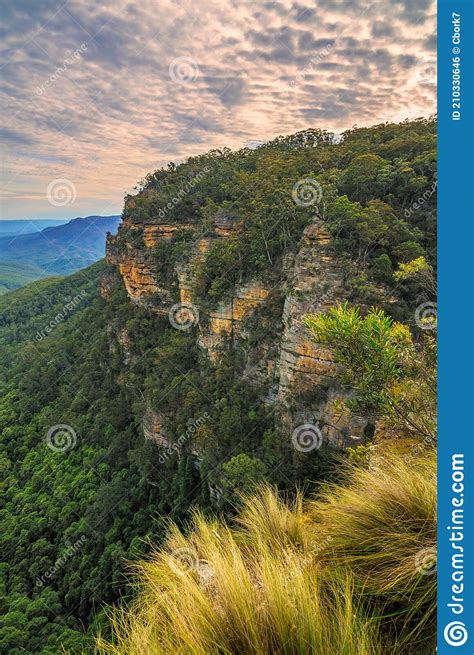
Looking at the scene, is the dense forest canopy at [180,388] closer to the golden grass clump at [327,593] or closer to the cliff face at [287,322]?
the cliff face at [287,322]

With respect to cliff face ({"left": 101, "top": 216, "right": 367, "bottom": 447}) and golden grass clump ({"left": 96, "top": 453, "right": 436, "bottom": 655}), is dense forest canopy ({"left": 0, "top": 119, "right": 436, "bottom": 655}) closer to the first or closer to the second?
cliff face ({"left": 101, "top": 216, "right": 367, "bottom": 447})

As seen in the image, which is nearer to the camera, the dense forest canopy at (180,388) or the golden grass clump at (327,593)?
the golden grass clump at (327,593)

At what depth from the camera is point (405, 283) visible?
1446 cm

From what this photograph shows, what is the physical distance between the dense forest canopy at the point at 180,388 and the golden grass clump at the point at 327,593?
822 cm

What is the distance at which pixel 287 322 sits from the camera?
17.2 metres

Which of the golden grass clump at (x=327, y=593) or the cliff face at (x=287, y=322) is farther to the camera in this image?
the cliff face at (x=287, y=322)

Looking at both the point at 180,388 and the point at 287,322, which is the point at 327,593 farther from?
the point at 180,388

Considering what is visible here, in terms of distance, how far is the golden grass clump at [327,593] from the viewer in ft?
5.13

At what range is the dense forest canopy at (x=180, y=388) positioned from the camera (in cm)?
1512

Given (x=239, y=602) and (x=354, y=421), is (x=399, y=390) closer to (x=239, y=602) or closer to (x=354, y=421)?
(x=239, y=602)

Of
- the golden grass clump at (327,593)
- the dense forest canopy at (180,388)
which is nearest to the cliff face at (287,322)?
the dense forest canopy at (180,388)

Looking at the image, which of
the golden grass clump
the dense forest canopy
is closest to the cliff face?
the dense forest canopy

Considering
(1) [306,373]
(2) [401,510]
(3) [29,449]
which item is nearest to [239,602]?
(2) [401,510]

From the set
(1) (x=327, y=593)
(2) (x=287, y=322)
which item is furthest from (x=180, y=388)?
(1) (x=327, y=593)
